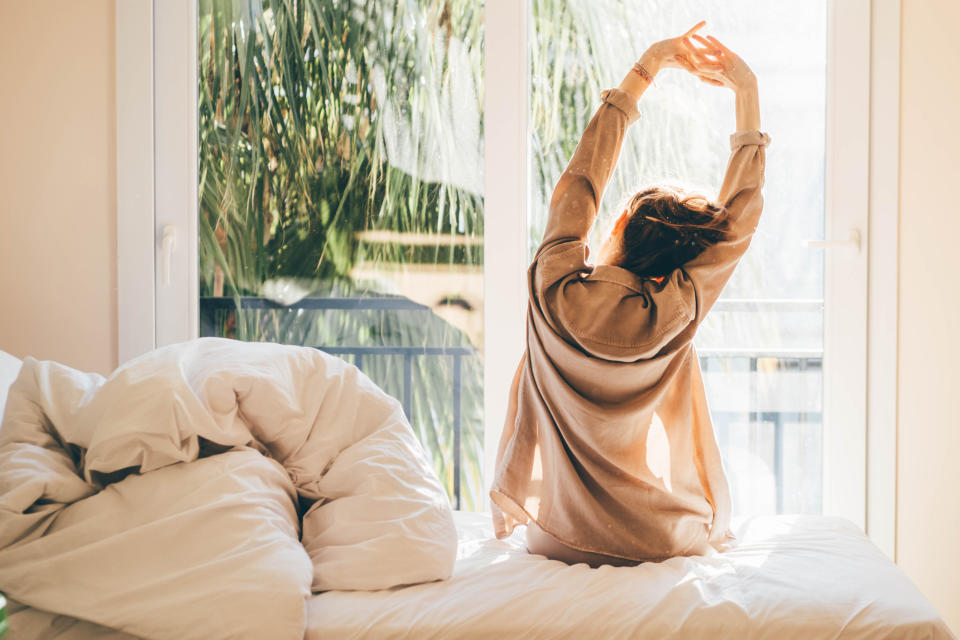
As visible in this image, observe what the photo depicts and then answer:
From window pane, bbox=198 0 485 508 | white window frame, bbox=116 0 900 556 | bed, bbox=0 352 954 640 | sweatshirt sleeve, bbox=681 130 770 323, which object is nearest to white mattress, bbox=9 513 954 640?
bed, bbox=0 352 954 640

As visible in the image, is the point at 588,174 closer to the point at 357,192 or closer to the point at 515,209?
the point at 515,209

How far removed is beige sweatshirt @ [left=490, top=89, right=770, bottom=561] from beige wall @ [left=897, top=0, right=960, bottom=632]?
2.22ft

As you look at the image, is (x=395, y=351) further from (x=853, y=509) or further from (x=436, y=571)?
(x=853, y=509)

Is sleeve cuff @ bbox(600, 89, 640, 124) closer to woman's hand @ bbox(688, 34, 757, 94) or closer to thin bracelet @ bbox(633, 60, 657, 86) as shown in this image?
thin bracelet @ bbox(633, 60, 657, 86)

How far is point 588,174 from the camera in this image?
140 centimetres

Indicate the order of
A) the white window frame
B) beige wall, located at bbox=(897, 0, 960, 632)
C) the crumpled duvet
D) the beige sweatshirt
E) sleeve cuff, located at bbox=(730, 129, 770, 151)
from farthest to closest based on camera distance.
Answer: the white window frame → beige wall, located at bbox=(897, 0, 960, 632) → sleeve cuff, located at bbox=(730, 129, 770, 151) → the beige sweatshirt → the crumpled duvet

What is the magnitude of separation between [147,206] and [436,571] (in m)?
1.31

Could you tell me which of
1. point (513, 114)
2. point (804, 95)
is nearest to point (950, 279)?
point (804, 95)

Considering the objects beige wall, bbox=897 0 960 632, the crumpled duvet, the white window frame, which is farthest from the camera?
the white window frame

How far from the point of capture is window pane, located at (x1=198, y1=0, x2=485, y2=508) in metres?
2.02

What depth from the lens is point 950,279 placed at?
1.80 m

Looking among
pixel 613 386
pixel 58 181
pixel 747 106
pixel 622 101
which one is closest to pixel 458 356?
pixel 613 386

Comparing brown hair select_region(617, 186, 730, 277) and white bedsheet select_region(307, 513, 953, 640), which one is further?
brown hair select_region(617, 186, 730, 277)

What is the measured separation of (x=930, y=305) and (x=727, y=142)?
64 cm
